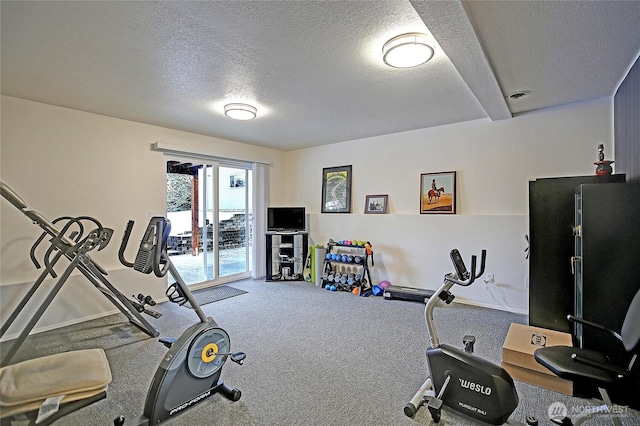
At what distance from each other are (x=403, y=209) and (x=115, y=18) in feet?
13.2

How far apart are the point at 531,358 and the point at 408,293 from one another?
201cm

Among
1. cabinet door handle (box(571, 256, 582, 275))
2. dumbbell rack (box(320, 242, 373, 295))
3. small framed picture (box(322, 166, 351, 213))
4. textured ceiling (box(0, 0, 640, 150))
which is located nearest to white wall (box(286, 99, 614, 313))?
small framed picture (box(322, 166, 351, 213))

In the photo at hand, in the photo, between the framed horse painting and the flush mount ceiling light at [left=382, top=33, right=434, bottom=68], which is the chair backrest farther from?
the framed horse painting

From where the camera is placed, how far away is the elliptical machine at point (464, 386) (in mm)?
1783

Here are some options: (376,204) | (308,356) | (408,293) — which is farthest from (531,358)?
(376,204)

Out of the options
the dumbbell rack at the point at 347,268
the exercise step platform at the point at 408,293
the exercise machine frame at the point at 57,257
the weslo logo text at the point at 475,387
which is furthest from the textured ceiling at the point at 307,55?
the exercise step platform at the point at 408,293

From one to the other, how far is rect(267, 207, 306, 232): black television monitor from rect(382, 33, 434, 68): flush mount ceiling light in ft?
11.9

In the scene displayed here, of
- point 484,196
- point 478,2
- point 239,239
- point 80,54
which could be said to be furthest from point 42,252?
point 484,196

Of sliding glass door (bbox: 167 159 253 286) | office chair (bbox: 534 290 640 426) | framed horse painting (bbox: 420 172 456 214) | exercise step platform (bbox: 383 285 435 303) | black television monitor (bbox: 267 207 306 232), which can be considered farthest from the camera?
black television monitor (bbox: 267 207 306 232)

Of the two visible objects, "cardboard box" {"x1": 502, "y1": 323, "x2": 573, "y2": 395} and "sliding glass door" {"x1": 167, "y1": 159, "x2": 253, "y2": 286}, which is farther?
"sliding glass door" {"x1": 167, "y1": 159, "x2": 253, "y2": 286}

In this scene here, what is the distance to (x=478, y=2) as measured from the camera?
5.70 ft

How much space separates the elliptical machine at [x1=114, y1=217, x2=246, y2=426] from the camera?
186cm

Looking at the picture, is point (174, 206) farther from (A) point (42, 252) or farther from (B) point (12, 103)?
(B) point (12, 103)

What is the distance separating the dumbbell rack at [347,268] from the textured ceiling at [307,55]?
7.42ft
